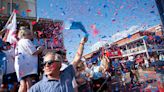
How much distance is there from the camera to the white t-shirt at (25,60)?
2.47m

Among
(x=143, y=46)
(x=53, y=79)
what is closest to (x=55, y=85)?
(x=53, y=79)

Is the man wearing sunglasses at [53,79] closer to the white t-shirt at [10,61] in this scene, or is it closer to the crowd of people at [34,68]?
the crowd of people at [34,68]

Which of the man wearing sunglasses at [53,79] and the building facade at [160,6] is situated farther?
the building facade at [160,6]

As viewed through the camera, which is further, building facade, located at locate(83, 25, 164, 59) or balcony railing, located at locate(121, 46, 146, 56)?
balcony railing, located at locate(121, 46, 146, 56)

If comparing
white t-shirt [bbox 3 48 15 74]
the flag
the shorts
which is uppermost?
the flag

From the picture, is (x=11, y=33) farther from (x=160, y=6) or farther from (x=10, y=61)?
(x=160, y=6)

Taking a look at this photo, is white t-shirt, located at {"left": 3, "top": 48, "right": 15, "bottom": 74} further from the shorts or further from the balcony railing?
the balcony railing

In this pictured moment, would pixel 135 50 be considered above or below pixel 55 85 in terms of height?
above

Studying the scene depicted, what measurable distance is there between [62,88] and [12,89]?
4.66 feet

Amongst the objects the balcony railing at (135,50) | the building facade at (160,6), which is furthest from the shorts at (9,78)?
the balcony railing at (135,50)

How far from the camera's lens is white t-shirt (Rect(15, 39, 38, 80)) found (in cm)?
247

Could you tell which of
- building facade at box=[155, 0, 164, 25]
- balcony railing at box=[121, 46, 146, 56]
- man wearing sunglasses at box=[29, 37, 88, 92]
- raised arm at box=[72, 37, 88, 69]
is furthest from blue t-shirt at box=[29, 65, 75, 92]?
balcony railing at box=[121, 46, 146, 56]

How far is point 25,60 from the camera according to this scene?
2512 mm

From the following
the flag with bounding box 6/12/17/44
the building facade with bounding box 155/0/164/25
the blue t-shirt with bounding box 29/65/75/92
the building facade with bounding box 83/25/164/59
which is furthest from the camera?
the building facade with bounding box 83/25/164/59
